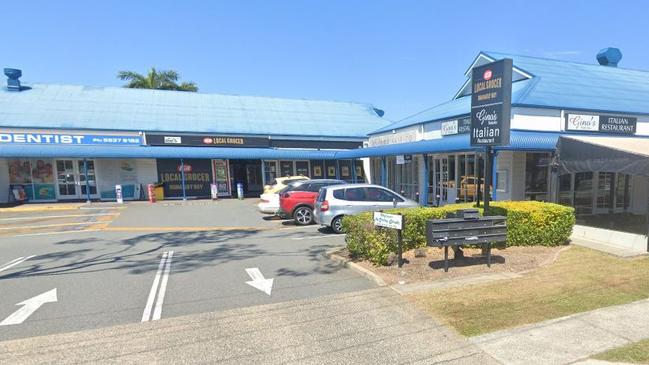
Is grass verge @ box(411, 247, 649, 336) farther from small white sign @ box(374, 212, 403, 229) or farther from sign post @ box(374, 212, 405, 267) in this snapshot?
small white sign @ box(374, 212, 403, 229)

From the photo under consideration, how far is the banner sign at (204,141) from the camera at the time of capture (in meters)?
22.6

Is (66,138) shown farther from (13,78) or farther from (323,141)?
(323,141)

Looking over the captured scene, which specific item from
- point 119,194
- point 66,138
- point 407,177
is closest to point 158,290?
point 407,177

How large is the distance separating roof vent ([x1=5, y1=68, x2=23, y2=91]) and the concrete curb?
27.7 meters

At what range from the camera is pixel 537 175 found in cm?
1373

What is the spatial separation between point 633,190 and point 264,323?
1704 cm

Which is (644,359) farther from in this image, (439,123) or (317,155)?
(317,155)

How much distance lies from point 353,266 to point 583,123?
11.9 m

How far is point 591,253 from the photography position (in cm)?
758

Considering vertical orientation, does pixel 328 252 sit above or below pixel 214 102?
below

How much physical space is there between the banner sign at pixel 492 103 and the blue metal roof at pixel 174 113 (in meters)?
18.7

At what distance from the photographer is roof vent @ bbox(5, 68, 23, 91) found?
24.0 metres

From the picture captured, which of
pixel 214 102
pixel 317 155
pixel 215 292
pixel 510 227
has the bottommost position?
pixel 215 292

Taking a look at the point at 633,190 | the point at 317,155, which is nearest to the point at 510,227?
the point at 633,190
